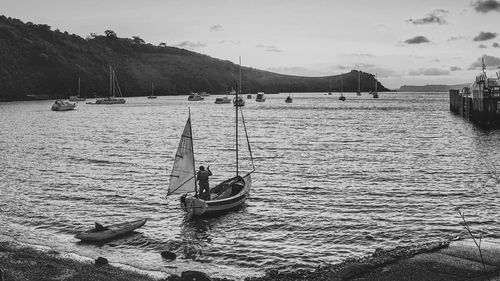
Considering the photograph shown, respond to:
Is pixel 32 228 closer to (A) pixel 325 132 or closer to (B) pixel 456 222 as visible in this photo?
(B) pixel 456 222

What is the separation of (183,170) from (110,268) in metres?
10.3

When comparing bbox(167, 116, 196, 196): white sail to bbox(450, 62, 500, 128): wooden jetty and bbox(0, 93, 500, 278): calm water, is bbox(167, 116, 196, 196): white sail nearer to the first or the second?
bbox(0, 93, 500, 278): calm water

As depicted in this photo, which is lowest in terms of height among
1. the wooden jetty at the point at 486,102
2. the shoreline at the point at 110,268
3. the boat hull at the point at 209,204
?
the shoreline at the point at 110,268

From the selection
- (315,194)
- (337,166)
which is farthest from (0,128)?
(315,194)

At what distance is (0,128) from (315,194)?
253ft

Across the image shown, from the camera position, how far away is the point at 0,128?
305ft

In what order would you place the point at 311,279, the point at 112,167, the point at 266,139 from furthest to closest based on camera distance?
the point at 266,139 → the point at 112,167 → the point at 311,279

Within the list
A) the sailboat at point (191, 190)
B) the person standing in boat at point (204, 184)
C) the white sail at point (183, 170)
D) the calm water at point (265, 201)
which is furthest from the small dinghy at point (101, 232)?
the person standing in boat at point (204, 184)

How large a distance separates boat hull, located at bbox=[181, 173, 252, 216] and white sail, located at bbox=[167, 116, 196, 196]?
39.0 inches

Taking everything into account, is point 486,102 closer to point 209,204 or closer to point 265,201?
point 265,201

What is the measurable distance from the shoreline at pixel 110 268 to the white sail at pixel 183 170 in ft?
28.5

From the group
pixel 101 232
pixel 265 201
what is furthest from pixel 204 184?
pixel 101 232

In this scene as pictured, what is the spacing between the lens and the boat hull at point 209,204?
1106 inches

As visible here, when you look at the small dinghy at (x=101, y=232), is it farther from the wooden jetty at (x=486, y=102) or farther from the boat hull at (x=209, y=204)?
the wooden jetty at (x=486, y=102)
